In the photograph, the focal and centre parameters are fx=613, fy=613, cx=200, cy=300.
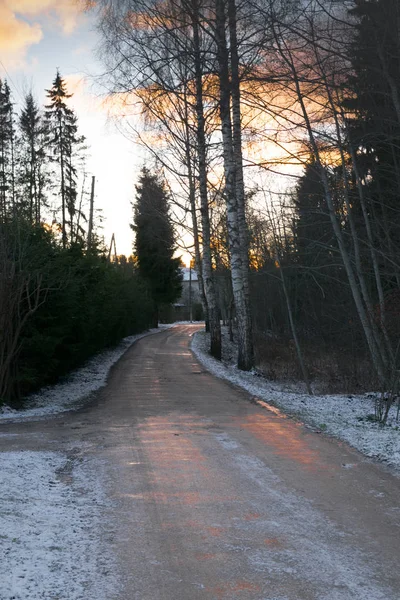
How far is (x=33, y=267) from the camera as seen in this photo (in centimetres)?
1262

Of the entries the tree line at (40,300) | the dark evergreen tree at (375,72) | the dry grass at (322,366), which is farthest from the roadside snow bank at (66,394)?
the dark evergreen tree at (375,72)

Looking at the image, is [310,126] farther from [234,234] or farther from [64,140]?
[64,140]

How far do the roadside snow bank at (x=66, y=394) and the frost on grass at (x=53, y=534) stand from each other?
502 centimetres

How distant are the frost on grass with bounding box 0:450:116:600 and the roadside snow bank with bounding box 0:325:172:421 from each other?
5.02m

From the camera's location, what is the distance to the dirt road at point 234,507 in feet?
12.5

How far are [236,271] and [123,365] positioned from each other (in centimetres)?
656

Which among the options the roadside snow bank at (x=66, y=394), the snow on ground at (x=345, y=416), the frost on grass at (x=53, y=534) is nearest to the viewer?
the frost on grass at (x=53, y=534)

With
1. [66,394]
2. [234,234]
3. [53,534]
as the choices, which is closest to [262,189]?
[234,234]

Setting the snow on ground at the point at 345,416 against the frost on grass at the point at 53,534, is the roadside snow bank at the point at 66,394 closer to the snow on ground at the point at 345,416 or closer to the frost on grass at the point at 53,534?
the snow on ground at the point at 345,416

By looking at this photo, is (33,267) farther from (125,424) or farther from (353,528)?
(353,528)

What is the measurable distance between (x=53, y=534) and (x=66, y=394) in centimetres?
1048

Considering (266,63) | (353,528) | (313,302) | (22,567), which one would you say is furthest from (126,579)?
(313,302)

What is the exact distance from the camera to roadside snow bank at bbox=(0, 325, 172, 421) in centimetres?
1204

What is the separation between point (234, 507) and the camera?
5.41 metres
